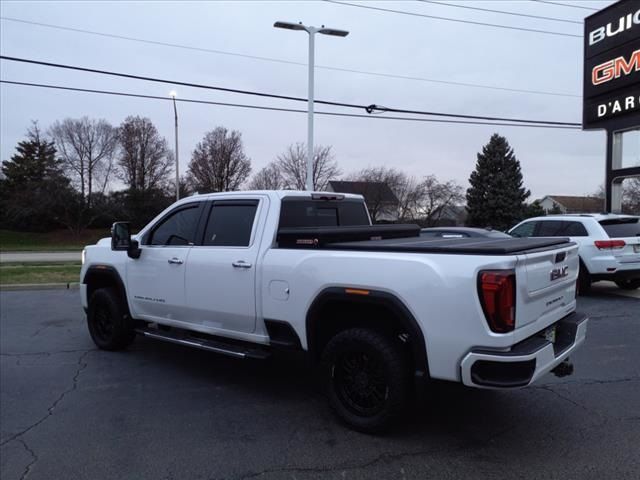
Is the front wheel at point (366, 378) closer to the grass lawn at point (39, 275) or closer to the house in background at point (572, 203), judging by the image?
the grass lawn at point (39, 275)

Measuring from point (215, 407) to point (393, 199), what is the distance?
40.3 m

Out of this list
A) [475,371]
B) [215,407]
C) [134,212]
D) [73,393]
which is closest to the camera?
[475,371]

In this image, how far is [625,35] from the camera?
50.0 ft

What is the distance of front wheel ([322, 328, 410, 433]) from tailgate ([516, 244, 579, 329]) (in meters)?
0.89

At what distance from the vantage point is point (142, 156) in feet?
170

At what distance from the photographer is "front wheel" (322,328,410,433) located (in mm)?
3504

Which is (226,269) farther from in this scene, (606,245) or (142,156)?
(142,156)

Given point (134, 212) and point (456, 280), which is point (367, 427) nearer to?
point (456, 280)

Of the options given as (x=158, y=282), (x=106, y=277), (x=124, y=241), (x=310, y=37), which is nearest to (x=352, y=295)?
(x=158, y=282)

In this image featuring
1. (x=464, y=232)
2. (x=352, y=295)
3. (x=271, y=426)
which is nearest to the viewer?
(x=352, y=295)

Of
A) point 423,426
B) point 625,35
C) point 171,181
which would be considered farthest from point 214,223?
point 171,181

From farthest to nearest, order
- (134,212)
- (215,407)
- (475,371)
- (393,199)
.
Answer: (134,212), (393,199), (215,407), (475,371)

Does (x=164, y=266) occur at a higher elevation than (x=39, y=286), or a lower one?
higher

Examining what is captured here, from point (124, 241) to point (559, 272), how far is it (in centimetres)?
443
